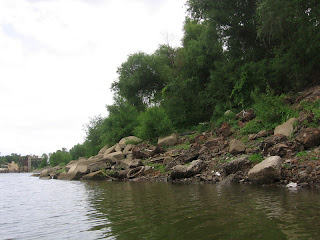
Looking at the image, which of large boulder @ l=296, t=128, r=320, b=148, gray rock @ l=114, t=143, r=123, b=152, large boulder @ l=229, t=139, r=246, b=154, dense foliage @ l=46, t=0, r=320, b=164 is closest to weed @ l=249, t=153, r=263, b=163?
large boulder @ l=229, t=139, r=246, b=154

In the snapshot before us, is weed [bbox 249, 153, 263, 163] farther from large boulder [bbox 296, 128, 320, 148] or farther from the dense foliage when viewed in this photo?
the dense foliage

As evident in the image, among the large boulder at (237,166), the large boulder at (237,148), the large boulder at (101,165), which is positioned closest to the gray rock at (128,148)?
the large boulder at (101,165)

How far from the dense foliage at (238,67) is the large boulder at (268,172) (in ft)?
23.2

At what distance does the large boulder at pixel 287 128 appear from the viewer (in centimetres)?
1448

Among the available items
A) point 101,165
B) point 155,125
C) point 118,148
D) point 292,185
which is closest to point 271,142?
point 292,185

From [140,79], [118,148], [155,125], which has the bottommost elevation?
[118,148]

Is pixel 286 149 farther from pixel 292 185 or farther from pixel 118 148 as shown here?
pixel 118 148

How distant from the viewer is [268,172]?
415 inches

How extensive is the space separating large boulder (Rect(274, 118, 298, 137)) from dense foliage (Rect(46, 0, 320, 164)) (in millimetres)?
1634

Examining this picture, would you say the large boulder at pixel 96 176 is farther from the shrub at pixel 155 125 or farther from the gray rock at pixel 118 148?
the gray rock at pixel 118 148

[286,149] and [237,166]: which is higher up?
[286,149]

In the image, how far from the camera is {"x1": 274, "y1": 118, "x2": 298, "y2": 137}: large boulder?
47.5ft

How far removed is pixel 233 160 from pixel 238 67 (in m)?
16.2

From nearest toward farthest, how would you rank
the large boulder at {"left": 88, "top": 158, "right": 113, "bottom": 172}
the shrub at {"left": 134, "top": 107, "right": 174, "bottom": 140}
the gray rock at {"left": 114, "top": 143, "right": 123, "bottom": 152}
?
the large boulder at {"left": 88, "top": 158, "right": 113, "bottom": 172}
the shrub at {"left": 134, "top": 107, "right": 174, "bottom": 140}
the gray rock at {"left": 114, "top": 143, "right": 123, "bottom": 152}
